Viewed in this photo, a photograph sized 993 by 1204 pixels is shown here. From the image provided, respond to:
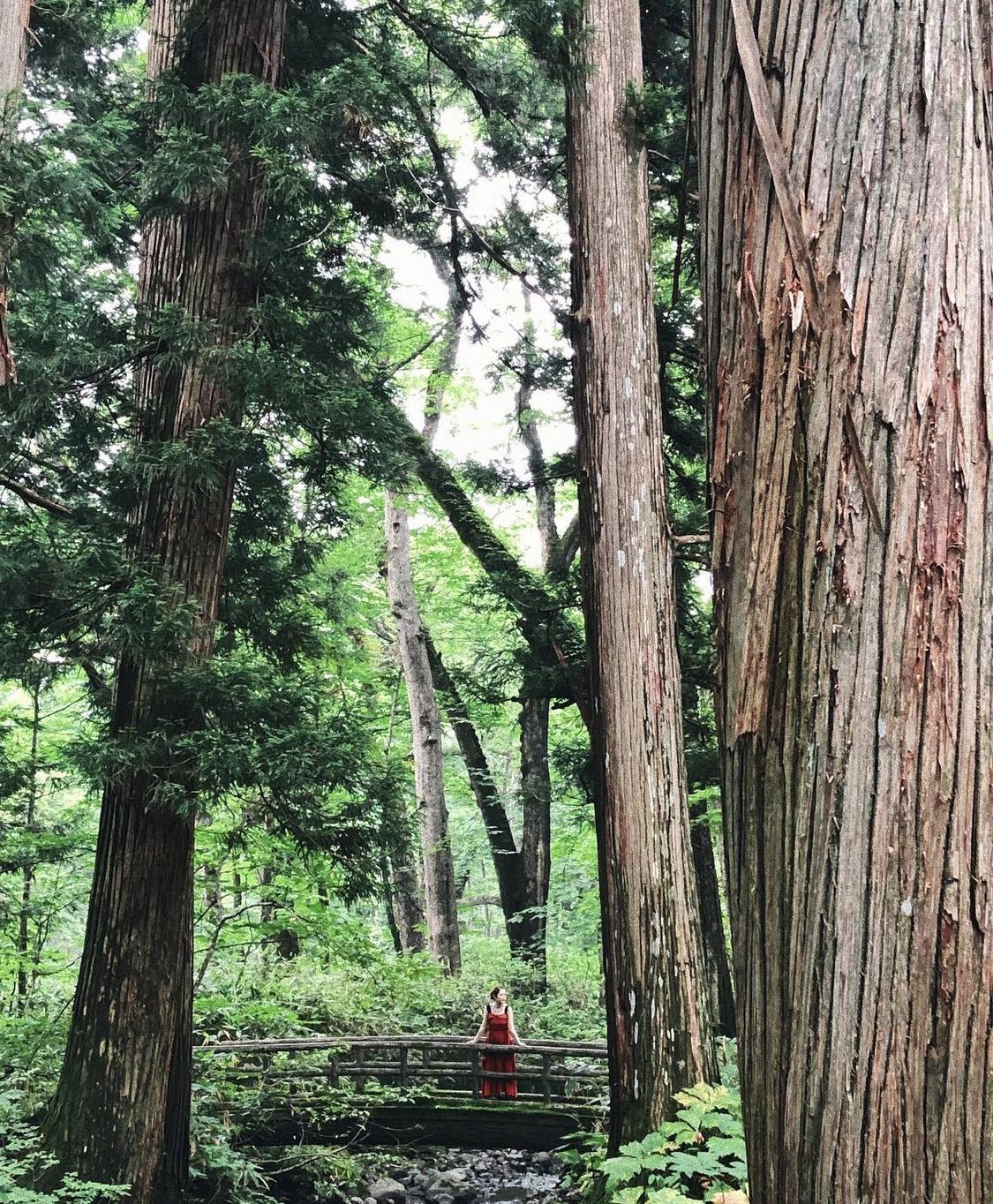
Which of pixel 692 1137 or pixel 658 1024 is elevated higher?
pixel 658 1024

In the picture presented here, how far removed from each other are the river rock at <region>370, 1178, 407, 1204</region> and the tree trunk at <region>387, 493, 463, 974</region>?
5.60 meters

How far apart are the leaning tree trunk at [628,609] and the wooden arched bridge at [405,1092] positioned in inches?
171

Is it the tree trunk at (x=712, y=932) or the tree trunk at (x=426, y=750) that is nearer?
the tree trunk at (x=712, y=932)

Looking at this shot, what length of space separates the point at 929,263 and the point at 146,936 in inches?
260

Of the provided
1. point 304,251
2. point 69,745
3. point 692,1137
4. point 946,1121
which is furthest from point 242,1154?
point 946,1121

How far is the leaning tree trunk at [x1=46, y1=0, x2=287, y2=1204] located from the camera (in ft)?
20.6

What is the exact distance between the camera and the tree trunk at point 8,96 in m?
4.98

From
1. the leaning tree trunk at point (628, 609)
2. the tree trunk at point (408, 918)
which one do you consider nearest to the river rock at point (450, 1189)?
the leaning tree trunk at point (628, 609)

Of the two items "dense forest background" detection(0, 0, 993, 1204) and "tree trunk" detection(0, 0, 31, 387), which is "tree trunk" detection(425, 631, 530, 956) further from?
"tree trunk" detection(0, 0, 31, 387)

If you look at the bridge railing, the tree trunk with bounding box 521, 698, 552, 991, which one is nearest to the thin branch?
the bridge railing

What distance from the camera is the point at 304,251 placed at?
763 cm

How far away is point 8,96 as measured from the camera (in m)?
4.96

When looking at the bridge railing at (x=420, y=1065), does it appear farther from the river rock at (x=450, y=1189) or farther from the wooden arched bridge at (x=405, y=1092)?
the river rock at (x=450, y=1189)

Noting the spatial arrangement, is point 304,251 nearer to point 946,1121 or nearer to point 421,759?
point 946,1121
